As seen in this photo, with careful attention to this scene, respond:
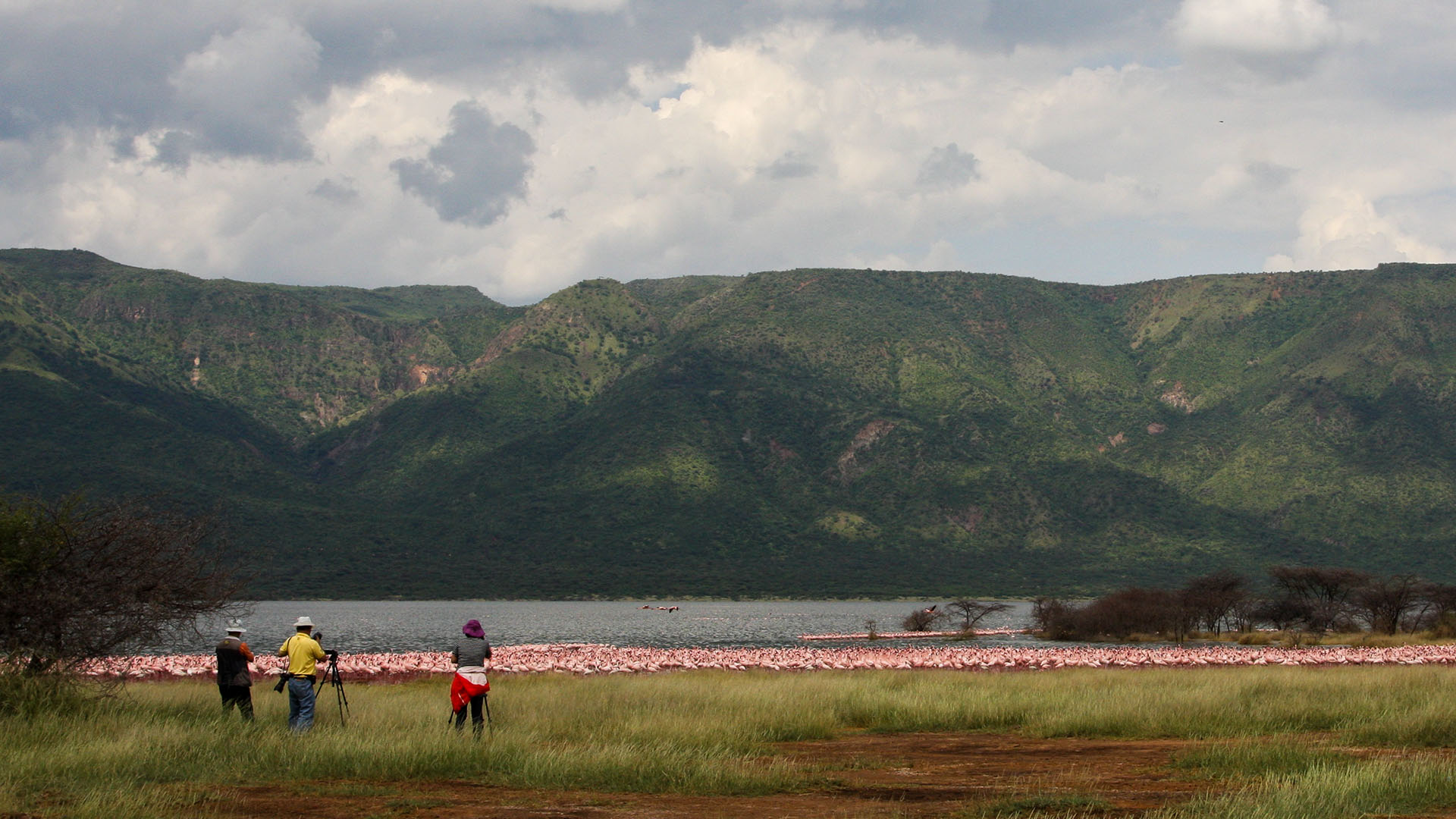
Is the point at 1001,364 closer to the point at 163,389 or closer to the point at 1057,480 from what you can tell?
the point at 1057,480

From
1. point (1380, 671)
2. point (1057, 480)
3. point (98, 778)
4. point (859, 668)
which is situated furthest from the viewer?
point (1057, 480)

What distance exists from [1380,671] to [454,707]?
2376 cm

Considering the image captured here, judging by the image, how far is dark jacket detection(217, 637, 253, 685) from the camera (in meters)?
18.4

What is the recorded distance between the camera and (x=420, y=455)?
183 m

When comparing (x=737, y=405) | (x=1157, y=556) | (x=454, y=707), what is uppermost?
(x=737, y=405)

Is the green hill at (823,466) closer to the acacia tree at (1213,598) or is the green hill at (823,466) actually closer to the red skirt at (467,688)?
the acacia tree at (1213,598)

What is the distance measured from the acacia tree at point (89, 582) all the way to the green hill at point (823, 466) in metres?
118

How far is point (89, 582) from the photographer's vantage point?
770 inches

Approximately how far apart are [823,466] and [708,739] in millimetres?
161167

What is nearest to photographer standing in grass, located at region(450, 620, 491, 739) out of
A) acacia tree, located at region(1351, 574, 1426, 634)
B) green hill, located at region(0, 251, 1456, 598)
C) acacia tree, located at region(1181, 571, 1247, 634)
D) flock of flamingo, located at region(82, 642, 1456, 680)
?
flock of flamingo, located at region(82, 642, 1456, 680)

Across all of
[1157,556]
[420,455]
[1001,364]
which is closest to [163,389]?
[420,455]

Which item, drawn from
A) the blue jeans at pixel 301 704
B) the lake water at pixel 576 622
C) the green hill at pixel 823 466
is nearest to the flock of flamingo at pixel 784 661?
the lake water at pixel 576 622

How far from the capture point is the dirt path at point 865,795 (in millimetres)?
12219

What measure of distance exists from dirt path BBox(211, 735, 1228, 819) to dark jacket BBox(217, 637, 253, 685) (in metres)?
5.06
